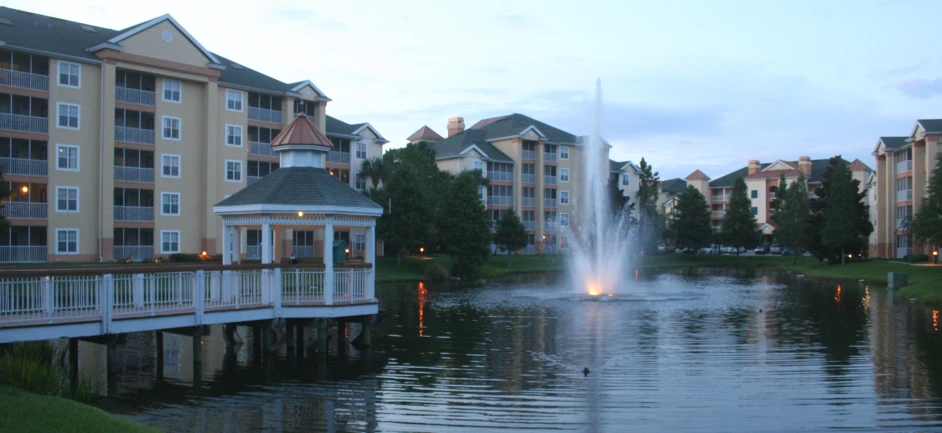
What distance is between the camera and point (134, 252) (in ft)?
177

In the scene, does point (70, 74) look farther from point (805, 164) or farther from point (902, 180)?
point (805, 164)

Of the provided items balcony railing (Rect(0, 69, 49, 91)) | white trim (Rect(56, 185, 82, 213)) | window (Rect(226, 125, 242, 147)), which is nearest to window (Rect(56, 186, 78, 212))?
white trim (Rect(56, 185, 82, 213))

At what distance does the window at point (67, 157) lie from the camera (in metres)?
50.1

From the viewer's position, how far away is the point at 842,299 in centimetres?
4459

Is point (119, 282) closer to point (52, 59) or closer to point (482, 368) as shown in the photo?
point (482, 368)

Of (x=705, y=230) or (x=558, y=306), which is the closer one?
(x=558, y=306)

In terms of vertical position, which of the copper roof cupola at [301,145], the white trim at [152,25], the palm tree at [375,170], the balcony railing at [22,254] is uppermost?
the white trim at [152,25]

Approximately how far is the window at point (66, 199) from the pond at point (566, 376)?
26.9 metres

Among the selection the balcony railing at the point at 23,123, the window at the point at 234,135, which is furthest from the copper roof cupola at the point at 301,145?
the window at the point at 234,135

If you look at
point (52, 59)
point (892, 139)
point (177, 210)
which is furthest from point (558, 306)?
point (892, 139)

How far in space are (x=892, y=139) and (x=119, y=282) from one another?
239 ft

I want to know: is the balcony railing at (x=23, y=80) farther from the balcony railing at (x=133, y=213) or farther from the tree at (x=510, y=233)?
the tree at (x=510, y=233)

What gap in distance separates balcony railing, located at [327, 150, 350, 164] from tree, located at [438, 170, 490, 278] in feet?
34.5

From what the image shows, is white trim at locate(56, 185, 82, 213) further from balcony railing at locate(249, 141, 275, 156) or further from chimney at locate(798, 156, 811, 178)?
chimney at locate(798, 156, 811, 178)
